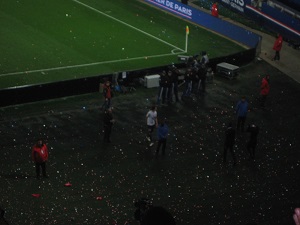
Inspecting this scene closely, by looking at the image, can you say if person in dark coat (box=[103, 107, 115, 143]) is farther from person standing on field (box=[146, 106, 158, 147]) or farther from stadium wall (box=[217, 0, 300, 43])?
stadium wall (box=[217, 0, 300, 43])

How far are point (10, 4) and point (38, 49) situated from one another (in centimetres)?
871

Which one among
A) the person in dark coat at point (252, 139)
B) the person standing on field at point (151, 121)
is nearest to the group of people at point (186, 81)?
the person standing on field at point (151, 121)

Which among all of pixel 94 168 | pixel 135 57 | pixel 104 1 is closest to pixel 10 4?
pixel 104 1

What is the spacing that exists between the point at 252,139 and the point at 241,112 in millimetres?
2469

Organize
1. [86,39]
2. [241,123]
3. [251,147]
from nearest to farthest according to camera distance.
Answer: [251,147] → [241,123] → [86,39]

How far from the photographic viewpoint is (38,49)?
34.9 m

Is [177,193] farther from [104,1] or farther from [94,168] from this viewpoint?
[104,1]

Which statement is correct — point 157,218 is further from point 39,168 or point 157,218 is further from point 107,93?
point 107,93

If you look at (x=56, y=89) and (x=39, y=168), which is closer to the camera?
(x=39, y=168)

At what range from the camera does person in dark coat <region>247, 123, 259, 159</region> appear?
23.4 m

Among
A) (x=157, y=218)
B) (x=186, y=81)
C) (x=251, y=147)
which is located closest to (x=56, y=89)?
(x=186, y=81)

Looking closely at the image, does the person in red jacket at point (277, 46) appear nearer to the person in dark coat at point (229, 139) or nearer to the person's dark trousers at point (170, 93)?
the person's dark trousers at point (170, 93)

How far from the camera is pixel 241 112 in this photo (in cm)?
2616

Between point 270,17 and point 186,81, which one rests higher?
point 186,81
